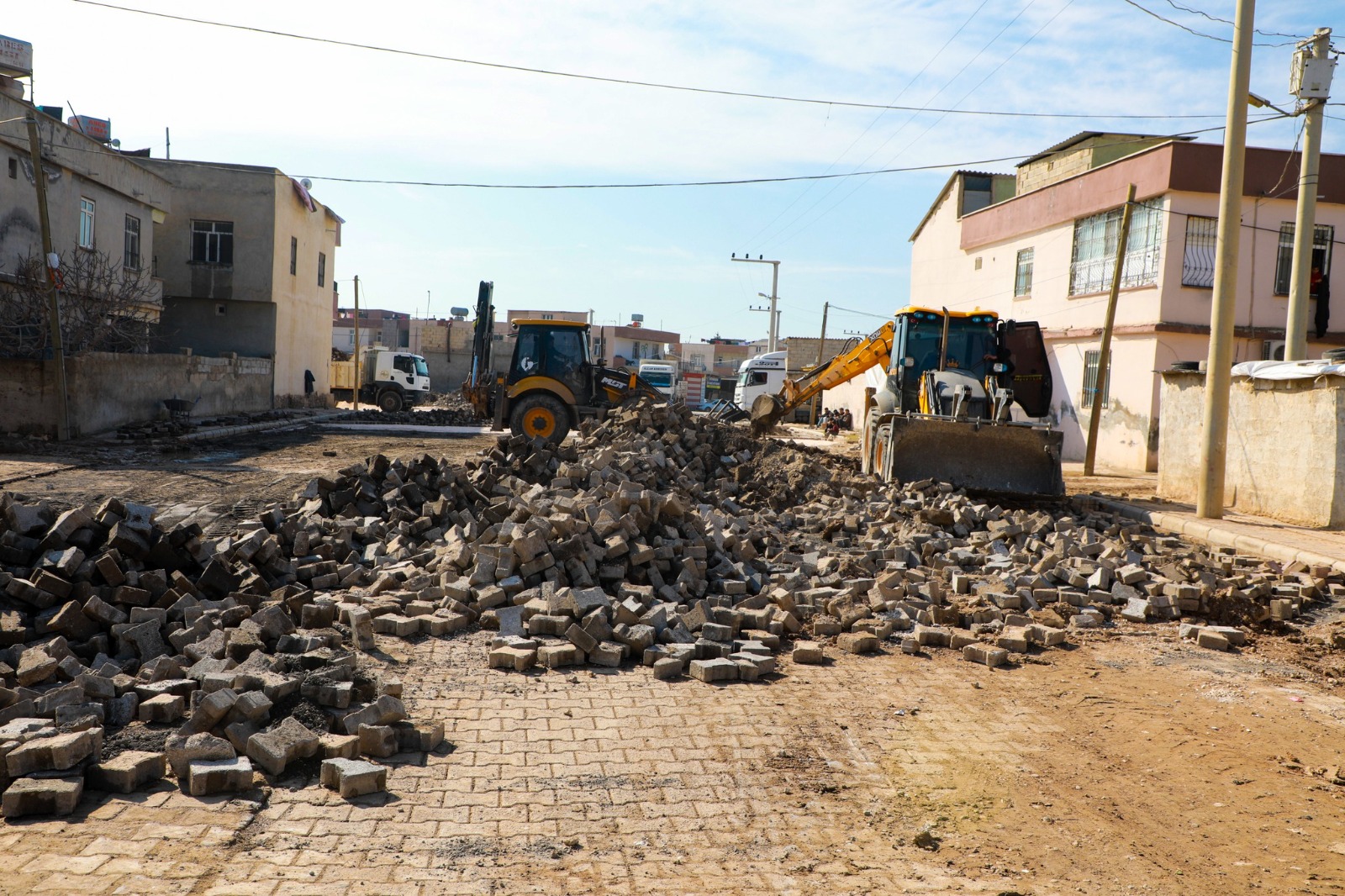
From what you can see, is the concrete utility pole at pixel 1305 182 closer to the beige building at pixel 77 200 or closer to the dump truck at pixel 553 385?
the dump truck at pixel 553 385

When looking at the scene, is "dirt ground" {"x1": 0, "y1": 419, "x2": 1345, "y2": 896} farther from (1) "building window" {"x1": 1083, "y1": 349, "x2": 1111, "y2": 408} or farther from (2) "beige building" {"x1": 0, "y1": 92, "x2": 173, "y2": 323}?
(2) "beige building" {"x1": 0, "y1": 92, "x2": 173, "y2": 323}

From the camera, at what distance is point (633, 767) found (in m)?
4.56

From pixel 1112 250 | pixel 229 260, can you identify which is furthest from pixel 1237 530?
pixel 229 260

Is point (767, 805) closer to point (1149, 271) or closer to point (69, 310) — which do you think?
point (1149, 271)

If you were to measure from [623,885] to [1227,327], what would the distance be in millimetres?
11830

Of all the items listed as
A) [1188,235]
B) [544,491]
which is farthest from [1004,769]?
[1188,235]

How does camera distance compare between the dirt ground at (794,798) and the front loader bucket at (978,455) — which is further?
the front loader bucket at (978,455)

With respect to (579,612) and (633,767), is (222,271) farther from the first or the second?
(633,767)

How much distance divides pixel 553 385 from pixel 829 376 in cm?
532

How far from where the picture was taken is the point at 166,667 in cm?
516

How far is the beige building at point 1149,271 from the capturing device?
19.1 m

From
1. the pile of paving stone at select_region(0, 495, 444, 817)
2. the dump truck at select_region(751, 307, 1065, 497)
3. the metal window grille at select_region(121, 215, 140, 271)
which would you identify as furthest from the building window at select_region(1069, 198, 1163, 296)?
the metal window grille at select_region(121, 215, 140, 271)

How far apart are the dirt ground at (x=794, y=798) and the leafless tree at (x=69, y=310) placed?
56.4ft

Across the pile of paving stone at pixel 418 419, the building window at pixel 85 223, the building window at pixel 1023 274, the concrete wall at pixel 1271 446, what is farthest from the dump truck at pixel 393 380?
the concrete wall at pixel 1271 446
